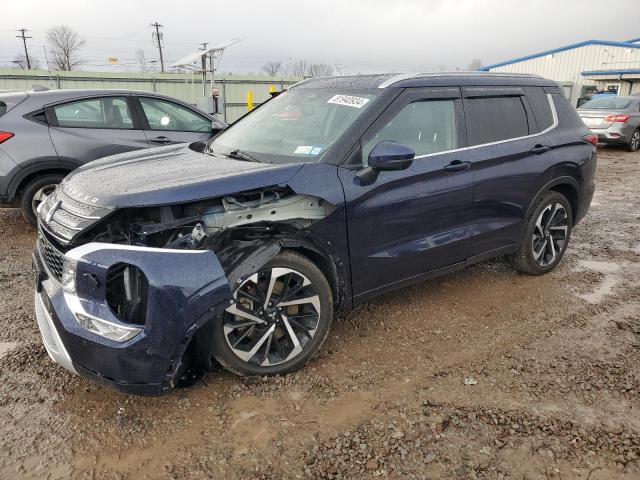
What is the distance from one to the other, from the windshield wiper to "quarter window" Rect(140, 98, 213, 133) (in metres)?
3.24

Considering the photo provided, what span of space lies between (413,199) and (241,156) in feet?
3.98

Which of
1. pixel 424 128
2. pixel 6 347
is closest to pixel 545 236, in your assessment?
pixel 424 128

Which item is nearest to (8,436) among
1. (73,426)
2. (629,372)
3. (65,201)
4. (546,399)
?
(73,426)

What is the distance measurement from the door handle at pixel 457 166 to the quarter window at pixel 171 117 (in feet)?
12.8

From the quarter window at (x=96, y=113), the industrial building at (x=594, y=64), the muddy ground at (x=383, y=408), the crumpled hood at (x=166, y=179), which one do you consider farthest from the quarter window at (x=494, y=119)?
the industrial building at (x=594, y=64)

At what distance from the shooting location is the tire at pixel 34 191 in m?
5.50

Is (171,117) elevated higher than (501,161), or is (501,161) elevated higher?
(171,117)

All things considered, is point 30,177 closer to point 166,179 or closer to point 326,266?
point 166,179

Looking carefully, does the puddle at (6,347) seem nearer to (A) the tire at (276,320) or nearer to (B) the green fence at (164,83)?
(A) the tire at (276,320)

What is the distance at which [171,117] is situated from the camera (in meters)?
6.47

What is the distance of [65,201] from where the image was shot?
113 inches

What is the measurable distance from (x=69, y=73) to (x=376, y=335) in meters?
18.8

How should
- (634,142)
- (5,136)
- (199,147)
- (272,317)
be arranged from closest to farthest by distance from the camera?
1. (272,317)
2. (199,147)
3. (5,136)
4. (634,142)

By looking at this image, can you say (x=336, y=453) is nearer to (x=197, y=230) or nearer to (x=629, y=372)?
(x=197, y=230)
